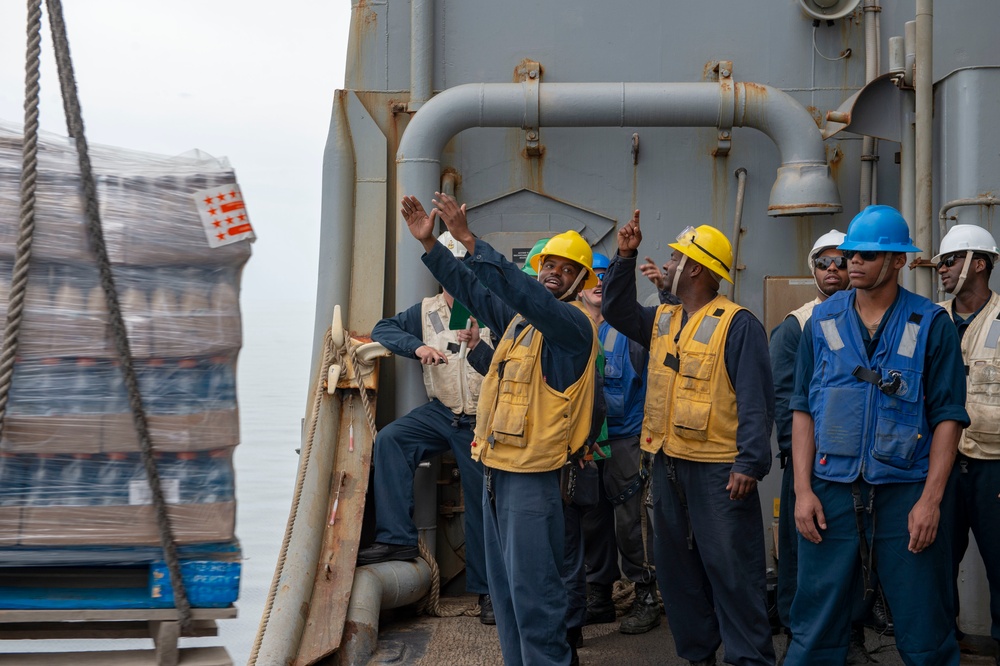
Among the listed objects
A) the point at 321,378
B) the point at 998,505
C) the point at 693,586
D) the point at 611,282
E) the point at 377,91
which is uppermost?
the point at 377,91

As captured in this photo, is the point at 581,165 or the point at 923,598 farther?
the point at 581,165

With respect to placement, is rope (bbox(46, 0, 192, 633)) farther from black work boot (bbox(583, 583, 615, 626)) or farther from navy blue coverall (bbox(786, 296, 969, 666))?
black work boot (bbox(583, 583, 615, 626))

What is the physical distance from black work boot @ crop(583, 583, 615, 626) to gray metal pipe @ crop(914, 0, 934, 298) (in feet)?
7.05

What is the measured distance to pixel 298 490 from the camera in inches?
223

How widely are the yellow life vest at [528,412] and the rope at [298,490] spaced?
1476 millimetres

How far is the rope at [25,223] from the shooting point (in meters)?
2.43

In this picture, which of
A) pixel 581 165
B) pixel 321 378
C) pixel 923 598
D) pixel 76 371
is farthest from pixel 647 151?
pixel 76 371

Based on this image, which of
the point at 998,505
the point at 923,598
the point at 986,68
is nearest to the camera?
the point at 923,598

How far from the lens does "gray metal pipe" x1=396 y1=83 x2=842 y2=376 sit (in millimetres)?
6090

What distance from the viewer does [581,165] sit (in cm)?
653

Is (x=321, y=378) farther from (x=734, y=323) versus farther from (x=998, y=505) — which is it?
(x=998, y=505)

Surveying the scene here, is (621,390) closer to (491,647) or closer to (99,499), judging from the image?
(491,647)

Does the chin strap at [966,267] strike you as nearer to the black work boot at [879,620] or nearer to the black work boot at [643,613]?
the black work boot at [879,620]

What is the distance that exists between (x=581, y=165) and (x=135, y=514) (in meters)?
4.37
